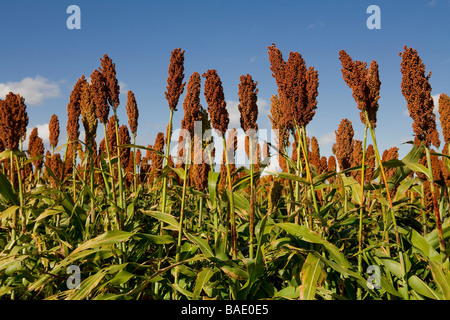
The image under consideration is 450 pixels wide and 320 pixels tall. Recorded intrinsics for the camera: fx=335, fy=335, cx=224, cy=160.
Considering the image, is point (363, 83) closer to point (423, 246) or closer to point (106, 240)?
point (423, 246)

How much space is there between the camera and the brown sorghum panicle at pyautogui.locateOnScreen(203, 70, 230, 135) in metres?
2.31

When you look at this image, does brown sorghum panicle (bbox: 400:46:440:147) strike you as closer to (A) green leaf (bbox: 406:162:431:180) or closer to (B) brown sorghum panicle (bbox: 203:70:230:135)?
(A) green leaf (bbox: 406:162:431:180)

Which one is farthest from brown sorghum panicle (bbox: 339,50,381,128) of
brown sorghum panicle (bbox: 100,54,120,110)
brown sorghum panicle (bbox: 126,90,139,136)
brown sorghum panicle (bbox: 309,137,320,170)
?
brown sorghum panicle (bbox: 309,137,320,170)

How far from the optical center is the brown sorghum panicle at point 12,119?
3.16 metres

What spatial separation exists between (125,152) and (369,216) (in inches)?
103

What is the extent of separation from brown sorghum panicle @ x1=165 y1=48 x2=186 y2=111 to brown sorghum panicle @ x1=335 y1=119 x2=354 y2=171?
2.08 metres

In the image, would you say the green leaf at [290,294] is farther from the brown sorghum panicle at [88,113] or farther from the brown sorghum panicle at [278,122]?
the brown sorghum panicle at [88,113]

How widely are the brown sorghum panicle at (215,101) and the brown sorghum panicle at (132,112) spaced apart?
5.27ft

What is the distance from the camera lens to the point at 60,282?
2.75 metres

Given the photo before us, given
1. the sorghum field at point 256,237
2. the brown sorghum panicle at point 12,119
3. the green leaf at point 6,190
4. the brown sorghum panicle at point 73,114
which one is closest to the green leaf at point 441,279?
the sorghum field at point 256,237

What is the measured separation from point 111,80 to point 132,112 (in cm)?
67
